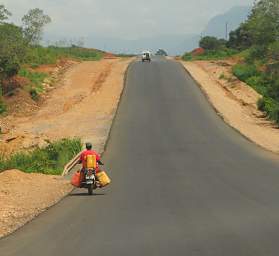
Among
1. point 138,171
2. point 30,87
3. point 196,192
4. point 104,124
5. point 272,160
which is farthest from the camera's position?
point 30,87

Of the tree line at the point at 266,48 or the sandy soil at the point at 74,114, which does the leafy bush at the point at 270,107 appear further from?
the sandy soil at the point at 74,114

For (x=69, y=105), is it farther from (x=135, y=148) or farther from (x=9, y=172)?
(x=9, y=172)

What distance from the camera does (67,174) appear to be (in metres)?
25.2

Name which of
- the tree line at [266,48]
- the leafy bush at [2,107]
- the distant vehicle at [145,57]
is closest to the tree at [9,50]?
the leafy bush at [2,107]

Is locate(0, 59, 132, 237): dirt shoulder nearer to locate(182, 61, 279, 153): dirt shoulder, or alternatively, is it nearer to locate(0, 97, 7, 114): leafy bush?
locate(0, 97, 7, 114): leafy bush

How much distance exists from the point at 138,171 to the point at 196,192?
6282mm

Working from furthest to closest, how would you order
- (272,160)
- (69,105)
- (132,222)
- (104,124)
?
(69,105), (104,124), (272,160), (132,222)

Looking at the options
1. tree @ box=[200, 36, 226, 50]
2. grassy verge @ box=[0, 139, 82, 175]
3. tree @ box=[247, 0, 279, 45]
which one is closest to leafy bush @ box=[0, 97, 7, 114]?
grassy verge @ box=[0, 139, 82, 175]

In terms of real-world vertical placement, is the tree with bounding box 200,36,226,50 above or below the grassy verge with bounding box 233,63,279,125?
above

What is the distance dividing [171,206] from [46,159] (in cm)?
1438

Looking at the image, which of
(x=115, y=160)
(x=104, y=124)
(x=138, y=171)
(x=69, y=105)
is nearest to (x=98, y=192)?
(x=138, y=171)

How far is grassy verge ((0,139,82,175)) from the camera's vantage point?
27.0 m

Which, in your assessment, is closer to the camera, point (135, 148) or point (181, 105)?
point (135, 148)

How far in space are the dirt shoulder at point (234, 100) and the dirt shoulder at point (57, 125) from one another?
876cm
